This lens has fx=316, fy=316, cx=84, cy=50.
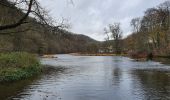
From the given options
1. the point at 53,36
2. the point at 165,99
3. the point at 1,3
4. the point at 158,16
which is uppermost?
the point at 158,16

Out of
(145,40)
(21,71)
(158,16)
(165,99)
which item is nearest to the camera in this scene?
(165,99)

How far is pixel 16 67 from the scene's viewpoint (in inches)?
1115

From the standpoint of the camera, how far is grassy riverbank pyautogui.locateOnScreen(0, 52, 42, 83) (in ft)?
82.2

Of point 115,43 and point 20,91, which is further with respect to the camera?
point 115,43

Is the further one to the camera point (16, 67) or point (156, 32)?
point (156, 32)

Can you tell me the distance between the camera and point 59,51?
510ft

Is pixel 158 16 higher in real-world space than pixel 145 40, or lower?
higher

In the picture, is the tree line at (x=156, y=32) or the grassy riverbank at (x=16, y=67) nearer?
the grassy riverbank at (x=16, y=67)

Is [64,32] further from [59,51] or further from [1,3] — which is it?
[59,51]

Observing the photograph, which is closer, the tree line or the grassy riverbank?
the grassy riverbank

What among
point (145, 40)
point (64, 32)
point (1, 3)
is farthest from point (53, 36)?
point (145, 40)

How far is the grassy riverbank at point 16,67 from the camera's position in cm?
2505

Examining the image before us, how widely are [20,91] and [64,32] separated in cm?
958

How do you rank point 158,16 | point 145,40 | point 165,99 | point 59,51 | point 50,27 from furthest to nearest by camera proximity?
point 59,51, point 145,40, point 158,16, point 165,99, point 50,27
